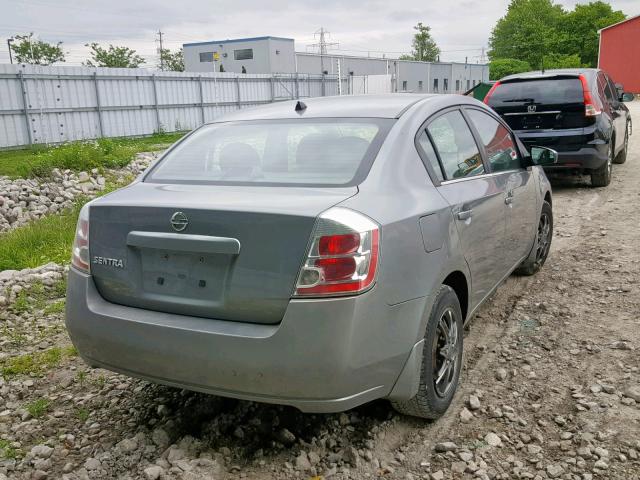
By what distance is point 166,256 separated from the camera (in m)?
2.72

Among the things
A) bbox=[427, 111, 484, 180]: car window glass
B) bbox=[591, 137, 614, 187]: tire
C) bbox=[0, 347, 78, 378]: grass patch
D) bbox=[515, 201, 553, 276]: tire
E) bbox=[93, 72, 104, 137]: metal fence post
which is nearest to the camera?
bbox=[427, 111, 484, 180]: car window glass

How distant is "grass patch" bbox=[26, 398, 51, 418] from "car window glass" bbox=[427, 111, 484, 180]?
2636mm

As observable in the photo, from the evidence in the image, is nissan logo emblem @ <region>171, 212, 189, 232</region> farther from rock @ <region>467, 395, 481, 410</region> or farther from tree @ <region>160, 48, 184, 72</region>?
tree @ <region>160, 48, 184, 72</region>

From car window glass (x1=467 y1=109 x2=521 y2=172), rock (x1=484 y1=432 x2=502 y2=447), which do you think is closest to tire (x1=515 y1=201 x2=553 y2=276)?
car window glass (x1=467 y1=109 x2=521 y2=172)

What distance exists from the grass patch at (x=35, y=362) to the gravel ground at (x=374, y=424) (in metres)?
0.02

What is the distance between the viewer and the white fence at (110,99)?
18.5 metres

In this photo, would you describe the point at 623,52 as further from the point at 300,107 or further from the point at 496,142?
the point at 300,107

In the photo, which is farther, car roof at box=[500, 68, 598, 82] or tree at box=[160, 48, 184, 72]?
tree at box=[160, 48, 184, 72]

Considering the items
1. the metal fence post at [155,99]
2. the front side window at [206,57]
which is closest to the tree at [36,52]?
the front side window at [206,57]

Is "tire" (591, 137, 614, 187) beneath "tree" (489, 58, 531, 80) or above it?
beneath

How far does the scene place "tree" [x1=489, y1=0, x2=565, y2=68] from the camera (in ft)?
257

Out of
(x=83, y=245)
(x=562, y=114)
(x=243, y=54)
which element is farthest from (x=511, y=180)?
(x=243, y=54)

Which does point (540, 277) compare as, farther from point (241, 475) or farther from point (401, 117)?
point (241, 475)

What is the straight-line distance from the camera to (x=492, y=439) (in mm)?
3020
